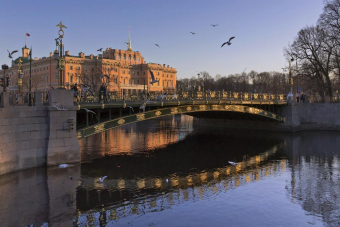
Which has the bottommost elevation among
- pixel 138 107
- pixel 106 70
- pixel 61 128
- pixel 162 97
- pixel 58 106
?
pixel 61 128

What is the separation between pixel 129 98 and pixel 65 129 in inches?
246

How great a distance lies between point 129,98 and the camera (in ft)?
81.2

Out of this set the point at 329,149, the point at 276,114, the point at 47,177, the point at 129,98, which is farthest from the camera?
the point at 276,114

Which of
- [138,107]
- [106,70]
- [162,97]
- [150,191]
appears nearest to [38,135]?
[150,191]

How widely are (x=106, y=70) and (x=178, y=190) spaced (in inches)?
3454

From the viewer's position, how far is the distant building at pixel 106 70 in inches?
3612

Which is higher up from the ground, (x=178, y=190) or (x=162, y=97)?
(x=162, y=97)

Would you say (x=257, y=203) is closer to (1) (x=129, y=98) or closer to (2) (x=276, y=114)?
(1) (x=129, y=98)

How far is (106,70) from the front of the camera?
3930 inches

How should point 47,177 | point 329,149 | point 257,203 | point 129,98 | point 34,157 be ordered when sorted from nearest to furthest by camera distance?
point 257,203, point 47,177, point 34,157, point 129,98, point 329,149

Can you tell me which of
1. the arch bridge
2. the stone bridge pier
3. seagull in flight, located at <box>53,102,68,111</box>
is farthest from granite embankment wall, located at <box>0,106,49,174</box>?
the arch bridge

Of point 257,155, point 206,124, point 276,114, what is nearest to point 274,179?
point 257,155

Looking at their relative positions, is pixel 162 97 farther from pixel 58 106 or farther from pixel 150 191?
pixel 150 191

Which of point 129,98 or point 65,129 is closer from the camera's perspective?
point 65,129
